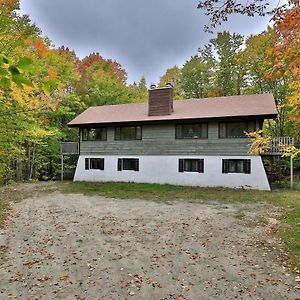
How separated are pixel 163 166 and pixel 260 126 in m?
7.06

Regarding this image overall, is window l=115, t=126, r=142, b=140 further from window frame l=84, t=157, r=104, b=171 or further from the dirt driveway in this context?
the dirt driveway

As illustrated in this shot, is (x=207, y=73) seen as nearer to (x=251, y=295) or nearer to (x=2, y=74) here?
(x=251, y=295)

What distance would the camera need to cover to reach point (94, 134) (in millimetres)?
22969

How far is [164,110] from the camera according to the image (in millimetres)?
21047

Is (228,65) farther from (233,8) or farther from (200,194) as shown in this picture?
(233,8)

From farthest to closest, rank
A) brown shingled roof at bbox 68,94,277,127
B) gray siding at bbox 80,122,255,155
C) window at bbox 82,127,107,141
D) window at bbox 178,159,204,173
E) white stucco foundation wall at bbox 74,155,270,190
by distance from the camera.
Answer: window at bbox 82,127,107,141, window at bbox 178,159,204,173, gray siding at bbox 80,122,255,155, brown shingled roof at bbox 68,94,277,127, white stucco foundation wall at bbox 74,155,270,190

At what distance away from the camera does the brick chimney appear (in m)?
21.0

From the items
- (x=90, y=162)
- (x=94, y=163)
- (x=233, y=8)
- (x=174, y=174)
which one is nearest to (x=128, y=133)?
(x=94, y=163)

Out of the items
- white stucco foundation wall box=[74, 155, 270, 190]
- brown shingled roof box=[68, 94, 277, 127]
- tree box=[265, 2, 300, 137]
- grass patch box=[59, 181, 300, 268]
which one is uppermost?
brown shingled roof box=[68, 94, 277, 127]

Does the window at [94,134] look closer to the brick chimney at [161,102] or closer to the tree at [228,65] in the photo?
the brick chimney at [161,102]

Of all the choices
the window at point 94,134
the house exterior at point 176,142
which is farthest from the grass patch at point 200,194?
the window at point 94,134

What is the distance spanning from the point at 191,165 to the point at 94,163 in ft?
25.8

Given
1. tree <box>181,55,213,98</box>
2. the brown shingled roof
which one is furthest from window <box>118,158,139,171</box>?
tree <box>181,55,213,98</box>

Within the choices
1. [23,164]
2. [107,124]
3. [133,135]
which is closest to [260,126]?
[133,135]
